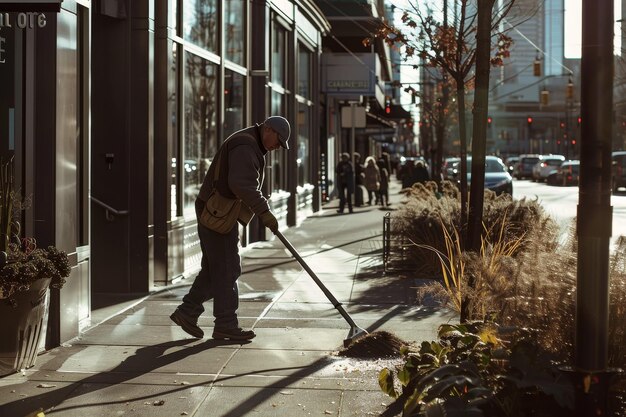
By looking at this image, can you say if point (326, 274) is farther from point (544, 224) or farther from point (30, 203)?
point (30, 203)

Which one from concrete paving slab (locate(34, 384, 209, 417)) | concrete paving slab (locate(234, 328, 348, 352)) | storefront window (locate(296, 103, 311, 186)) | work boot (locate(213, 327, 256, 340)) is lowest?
concrete paving slab (locate(34, 384, 209, 417))

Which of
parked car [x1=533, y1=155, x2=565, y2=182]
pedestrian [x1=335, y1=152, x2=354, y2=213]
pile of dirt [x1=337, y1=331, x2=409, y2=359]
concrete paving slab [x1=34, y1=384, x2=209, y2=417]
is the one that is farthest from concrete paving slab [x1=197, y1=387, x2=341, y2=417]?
parked car [x1=533, y1=155, x2=565, y2=182]

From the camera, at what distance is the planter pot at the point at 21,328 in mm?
7090

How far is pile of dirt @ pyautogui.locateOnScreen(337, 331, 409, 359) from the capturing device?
25.3 ft

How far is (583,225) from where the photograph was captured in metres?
4.82

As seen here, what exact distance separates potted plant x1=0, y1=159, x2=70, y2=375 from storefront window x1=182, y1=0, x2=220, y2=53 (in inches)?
249

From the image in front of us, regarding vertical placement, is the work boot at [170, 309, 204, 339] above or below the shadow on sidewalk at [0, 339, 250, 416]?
above

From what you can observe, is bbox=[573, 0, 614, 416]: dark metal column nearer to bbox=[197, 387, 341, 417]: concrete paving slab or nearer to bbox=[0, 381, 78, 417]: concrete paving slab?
bbox=[197, 387, 341, 417]: concrete paving slab

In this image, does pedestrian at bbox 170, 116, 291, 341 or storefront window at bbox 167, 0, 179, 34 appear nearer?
pedestrian at bbox 170, 116, 291, 341

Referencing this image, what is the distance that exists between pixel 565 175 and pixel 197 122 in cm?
4389

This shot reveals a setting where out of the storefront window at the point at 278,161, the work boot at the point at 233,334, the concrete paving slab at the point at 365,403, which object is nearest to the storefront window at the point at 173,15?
the work boot at the point at 233,334

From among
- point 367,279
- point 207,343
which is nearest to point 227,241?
point 207,343

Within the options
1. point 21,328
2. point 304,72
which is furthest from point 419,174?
point 21,328

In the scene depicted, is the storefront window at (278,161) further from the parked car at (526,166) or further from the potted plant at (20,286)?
the parked car at (526,166)
